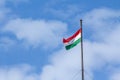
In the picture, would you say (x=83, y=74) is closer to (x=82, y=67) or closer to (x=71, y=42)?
(x=82, y=67)

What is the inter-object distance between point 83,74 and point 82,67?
0.97 metres

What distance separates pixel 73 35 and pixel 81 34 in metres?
1.25

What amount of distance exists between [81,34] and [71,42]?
5.66 feet

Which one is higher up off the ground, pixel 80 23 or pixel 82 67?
pixel 80 23

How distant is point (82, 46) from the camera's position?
72.6 meters

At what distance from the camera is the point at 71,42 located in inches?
2955

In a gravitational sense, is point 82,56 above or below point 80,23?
below

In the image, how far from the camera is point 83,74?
71.6 meters

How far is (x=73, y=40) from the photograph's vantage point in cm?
7512

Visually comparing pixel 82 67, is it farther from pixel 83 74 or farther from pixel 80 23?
pixel 80 23

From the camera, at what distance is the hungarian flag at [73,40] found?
245 feet

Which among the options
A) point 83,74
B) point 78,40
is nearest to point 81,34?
point 78,40

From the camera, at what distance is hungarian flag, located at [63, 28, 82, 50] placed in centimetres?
7478

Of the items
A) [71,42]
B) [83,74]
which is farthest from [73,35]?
[83,74]
